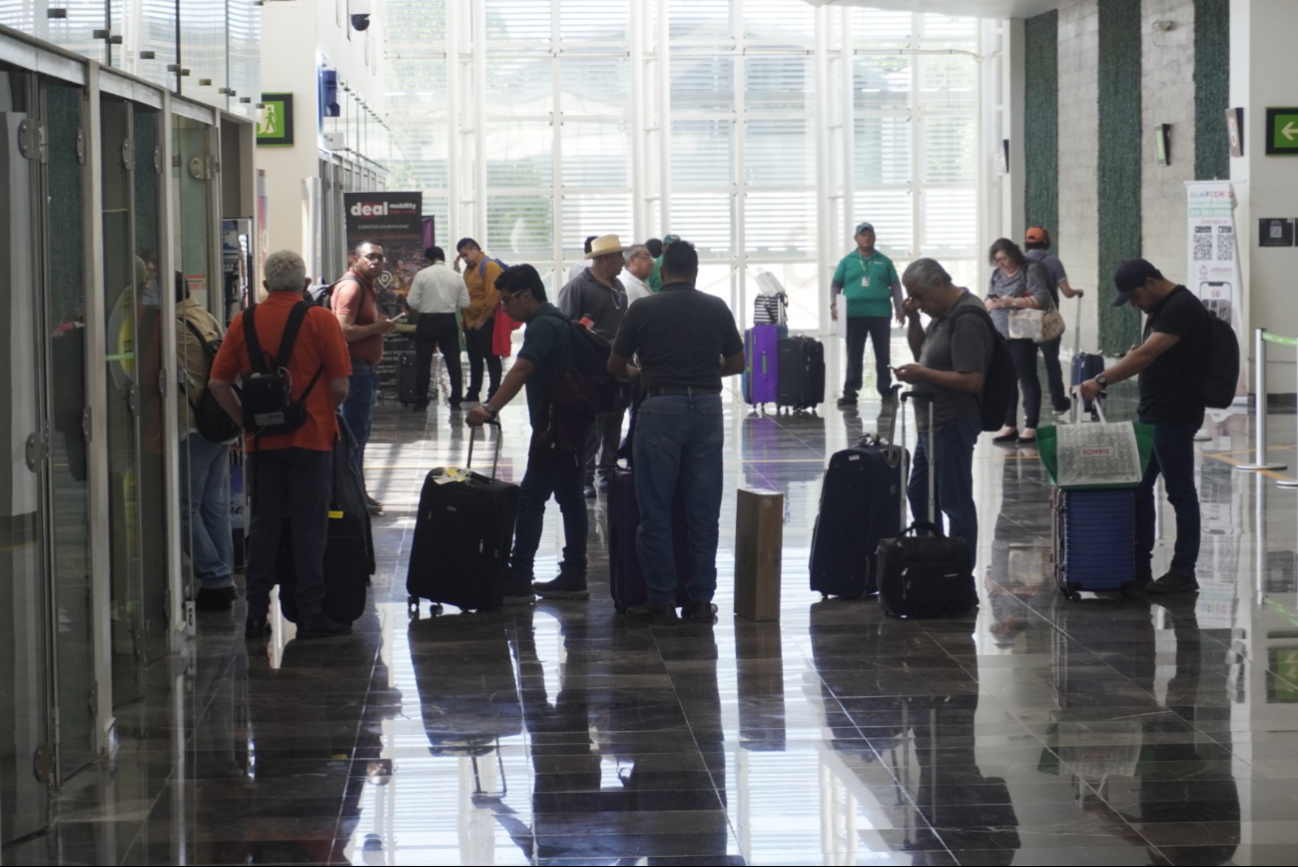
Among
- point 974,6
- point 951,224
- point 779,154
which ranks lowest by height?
point 951,224

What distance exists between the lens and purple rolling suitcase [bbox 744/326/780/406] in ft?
49.1

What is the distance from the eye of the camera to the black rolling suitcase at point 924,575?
22.7 ft

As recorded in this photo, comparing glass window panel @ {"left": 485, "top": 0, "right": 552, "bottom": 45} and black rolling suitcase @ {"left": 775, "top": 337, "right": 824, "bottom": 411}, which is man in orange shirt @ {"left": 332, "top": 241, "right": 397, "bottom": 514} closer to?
black rolling suitcase @ {"left": 775, "top": 337, "right": 824, "bottom": 411}

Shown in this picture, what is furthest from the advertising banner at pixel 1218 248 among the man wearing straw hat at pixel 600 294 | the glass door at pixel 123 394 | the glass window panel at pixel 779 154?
the glass window panel at pixel 779 154

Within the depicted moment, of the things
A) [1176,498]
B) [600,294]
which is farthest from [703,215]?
[1176,498]

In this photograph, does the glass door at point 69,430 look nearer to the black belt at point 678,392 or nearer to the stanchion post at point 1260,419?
the black belt at point 678,392

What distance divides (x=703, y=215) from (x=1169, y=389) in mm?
19200

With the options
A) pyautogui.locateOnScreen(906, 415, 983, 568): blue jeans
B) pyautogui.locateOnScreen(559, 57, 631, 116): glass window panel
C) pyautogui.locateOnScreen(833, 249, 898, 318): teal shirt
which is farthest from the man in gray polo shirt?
pyautogui.locateOnScreen(559, 57, 631, 116): glass window panel

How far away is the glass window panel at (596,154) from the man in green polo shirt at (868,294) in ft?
36.6

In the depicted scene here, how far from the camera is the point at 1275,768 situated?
16.0 feet

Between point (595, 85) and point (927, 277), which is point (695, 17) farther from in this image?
point (927, 277)

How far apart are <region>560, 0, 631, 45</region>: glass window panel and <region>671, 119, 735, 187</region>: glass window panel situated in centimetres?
161

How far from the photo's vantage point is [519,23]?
25.8 meters

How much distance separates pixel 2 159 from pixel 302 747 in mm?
1917
